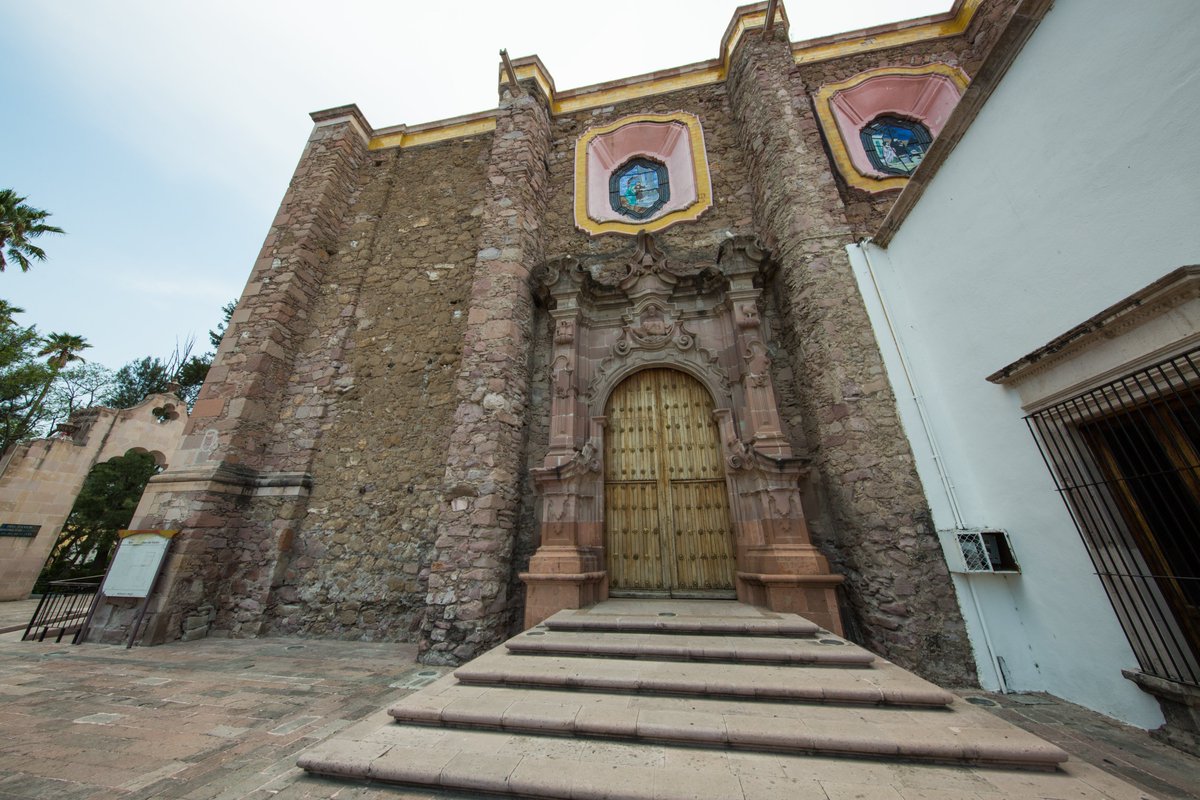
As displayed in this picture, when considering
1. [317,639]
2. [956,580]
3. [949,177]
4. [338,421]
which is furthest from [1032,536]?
[338,421]

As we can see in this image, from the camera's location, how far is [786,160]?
18.8ft

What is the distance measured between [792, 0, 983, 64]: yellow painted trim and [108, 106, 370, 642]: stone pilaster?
9.54 meters

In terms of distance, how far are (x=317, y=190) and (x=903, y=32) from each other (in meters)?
11.3

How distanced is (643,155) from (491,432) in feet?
20.4

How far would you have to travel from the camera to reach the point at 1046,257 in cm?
312

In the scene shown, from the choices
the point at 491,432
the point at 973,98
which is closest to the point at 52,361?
the point at 491,432

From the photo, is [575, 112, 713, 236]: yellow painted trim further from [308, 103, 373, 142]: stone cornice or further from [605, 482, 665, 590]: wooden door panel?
[308, 103, 373, 142]: stone cornice

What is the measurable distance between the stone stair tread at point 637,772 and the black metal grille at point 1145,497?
5.13 feet

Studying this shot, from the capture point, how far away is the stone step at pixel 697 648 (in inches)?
116

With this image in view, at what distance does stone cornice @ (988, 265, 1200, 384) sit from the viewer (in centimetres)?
230

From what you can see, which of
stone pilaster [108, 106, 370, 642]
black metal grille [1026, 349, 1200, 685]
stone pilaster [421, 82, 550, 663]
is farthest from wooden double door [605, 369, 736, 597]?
stone pilaster [108, 106, 370, 642]

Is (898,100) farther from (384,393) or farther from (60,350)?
(60,350)

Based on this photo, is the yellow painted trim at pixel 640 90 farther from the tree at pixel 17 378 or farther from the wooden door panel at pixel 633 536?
the tree at pixel 17 378

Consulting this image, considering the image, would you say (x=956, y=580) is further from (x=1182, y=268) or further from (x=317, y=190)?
(x=317, y=190)
